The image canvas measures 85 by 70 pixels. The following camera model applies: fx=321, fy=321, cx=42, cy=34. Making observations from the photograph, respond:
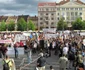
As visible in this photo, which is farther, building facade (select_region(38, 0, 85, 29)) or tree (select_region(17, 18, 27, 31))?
building facade (select_region(38, 0, 85, 29))

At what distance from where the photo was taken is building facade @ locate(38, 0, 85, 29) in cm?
14975

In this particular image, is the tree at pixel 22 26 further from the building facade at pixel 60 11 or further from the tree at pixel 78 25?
the tree at pixel 78 25

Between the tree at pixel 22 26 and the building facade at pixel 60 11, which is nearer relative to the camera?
the tree at pixel 22 26

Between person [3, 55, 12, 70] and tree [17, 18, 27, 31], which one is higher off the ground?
person [3, 55, 12, 70]

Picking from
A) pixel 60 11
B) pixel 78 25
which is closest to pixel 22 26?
pixel 60 11

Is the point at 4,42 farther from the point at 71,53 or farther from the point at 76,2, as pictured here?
the point at 76,2

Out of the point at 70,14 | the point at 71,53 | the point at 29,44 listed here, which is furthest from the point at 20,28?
the point at 71,53

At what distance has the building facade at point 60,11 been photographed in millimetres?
149750

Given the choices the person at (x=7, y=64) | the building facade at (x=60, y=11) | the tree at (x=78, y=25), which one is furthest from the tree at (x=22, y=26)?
the person at (x=7, y=64)

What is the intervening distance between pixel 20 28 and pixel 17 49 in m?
118

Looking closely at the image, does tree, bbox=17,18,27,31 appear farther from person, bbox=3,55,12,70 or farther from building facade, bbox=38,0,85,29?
A: person, bbox=3,55,12,70

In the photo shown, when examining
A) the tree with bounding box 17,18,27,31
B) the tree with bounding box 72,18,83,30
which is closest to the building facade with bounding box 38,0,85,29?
the tree with bounding box 17,18,27,31

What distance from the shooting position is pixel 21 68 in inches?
692

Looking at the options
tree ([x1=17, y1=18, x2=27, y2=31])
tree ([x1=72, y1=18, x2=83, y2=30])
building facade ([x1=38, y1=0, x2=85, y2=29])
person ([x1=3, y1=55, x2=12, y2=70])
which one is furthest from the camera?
building facade ([x1=38, y1=0, x2=85, y2=29])
